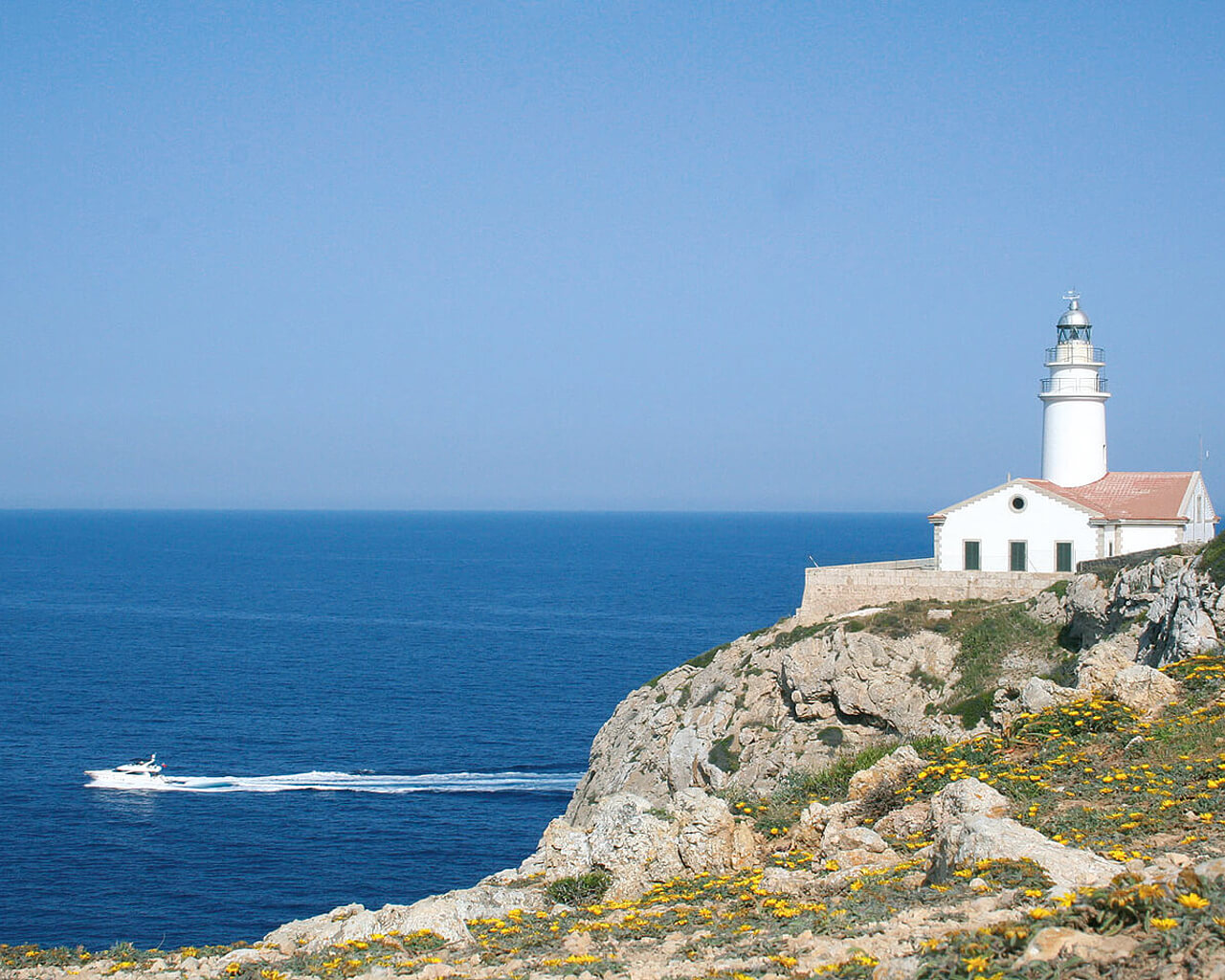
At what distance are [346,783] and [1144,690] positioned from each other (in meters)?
46.1

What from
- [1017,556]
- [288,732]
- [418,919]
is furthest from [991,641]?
[288,732]

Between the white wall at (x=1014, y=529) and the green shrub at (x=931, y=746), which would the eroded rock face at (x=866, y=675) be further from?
the green shrub at (x=931, y=746)

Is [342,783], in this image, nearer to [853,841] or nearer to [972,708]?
[972,708]

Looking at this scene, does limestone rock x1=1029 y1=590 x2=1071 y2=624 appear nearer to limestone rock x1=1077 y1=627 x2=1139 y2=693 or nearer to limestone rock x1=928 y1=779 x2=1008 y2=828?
limestone rock x1=1077 y1=627 x2=1139 y2=693

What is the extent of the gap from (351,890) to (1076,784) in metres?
33.9

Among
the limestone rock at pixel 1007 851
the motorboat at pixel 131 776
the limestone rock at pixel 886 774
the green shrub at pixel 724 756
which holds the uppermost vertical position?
the limestone rock at pixel 1007 851

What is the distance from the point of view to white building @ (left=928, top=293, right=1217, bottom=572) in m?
42.8

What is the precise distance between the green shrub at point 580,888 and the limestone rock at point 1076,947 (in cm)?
856

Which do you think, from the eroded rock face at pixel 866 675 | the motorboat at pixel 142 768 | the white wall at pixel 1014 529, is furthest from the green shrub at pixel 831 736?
the motorboat at pixel 142 768

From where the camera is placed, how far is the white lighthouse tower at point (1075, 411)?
47125mm

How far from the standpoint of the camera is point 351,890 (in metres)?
43.6

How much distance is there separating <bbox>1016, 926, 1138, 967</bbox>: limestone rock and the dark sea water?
31.8m

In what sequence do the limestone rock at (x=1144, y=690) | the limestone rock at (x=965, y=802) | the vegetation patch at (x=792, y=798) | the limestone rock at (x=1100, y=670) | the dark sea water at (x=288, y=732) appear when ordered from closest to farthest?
the limestone rock at (x=965, y=802)
the vegetation patch at (x=792, y=798)
the limestone rock at (x=1144, y=690)
the limestone rock at (x=1100, y=670)
the dark sea water at (x=288, y=732)

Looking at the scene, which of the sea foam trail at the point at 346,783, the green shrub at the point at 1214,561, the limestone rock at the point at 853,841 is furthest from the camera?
the sea foam trail at the point at 346,783
